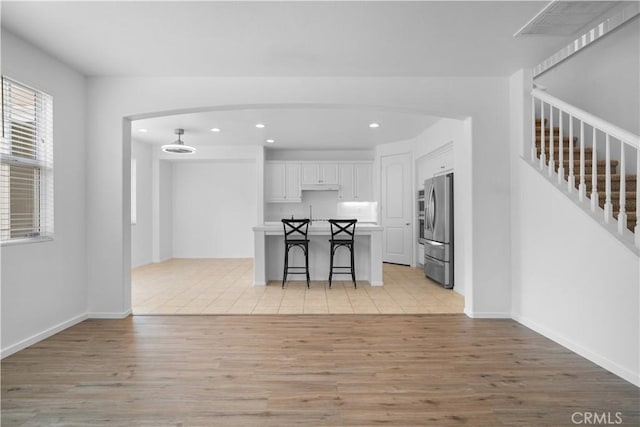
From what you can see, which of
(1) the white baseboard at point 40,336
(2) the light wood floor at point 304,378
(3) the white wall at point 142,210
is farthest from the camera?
(3) the white wall at point 142,210

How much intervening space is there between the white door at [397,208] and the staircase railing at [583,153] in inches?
136

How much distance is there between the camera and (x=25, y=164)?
301 cm

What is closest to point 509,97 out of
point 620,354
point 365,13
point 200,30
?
point 365,13

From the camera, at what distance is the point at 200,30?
281 centimetres

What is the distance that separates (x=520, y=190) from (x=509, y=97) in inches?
42.1

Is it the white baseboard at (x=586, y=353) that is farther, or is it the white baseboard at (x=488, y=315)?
the white baseboard at (x=488, y=315)

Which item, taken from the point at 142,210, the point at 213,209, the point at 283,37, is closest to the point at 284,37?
the point at 283,37

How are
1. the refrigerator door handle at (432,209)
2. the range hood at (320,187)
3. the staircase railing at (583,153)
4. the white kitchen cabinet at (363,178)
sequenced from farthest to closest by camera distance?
the white kitchen cabinet at (363,178) < the range hood at (320,187) < the refrigerator door handle at (432,209) < the staircase railing at (583,153)

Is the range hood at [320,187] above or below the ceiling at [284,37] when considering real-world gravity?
below

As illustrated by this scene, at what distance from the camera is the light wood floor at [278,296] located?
4.06m

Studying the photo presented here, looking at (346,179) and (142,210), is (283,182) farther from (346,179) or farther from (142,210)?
(142,210)

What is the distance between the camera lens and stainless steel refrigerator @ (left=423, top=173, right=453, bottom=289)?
5141 millimetres

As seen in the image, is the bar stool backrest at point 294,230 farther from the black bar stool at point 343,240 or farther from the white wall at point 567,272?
the white wall at point 567,272

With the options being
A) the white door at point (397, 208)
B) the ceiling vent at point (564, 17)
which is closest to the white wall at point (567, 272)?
the ceiling vent at point (564, 17)
